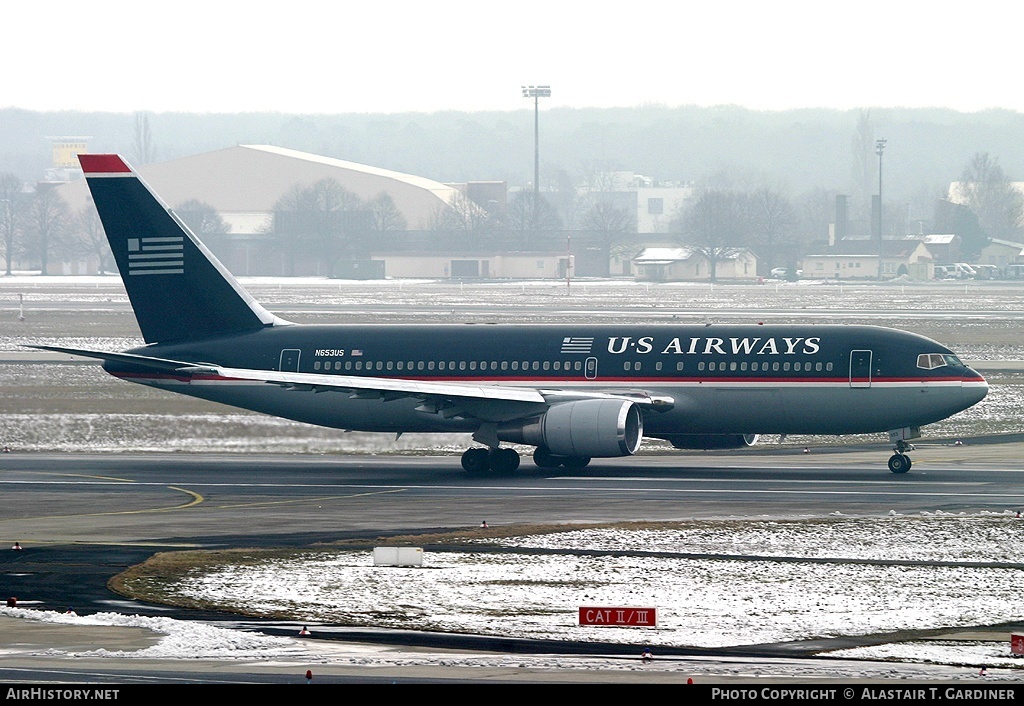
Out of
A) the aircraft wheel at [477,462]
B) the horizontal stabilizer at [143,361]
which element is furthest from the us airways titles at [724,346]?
the horizontal stabilizer at [143,361]

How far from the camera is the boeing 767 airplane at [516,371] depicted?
4522cm

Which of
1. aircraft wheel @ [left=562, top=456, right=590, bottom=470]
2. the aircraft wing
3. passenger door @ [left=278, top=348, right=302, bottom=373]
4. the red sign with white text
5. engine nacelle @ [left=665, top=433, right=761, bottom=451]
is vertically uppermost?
passenger door @ [left=278, top=348, right=302, bottom=373]

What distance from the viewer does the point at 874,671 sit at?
19.7 metres

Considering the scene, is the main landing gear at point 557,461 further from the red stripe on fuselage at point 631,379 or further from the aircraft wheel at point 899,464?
the aircraft wheel at point 899,464

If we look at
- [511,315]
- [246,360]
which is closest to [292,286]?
[511,315]

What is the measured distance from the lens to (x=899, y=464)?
147 feet

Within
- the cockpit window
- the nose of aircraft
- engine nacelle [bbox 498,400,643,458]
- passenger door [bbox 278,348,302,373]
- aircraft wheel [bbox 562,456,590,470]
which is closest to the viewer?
engine nacelle [bbox 498,400,643,458]

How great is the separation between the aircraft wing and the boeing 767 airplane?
59 mm

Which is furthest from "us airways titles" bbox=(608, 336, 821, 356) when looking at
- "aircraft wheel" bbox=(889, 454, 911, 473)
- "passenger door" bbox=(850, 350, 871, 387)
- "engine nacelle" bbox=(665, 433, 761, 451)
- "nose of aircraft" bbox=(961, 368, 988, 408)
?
"nose of aircraft" bbox=(961, 368, 988, 408)

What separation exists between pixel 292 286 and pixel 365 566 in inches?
6038

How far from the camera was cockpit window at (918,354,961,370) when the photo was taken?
45438mm

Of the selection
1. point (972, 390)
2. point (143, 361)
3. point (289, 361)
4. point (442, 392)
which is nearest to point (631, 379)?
point (442, 392)

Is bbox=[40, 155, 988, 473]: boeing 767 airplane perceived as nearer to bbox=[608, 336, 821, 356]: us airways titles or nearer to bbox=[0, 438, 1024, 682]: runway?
bbox=[608, 336, 821, 356]: us airways titles
